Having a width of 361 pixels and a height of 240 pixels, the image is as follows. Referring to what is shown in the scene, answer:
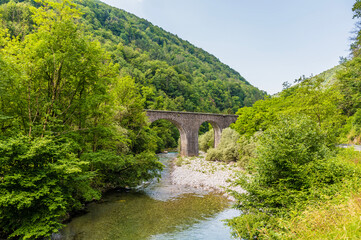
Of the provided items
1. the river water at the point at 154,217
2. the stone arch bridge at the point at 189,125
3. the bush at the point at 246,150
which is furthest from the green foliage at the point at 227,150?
the river water at the point at 154,217

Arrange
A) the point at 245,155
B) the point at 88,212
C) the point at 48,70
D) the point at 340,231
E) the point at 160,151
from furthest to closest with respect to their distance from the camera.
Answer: the point at 160,151 < the point at 245,155 < the point at 88,212 < the point at 48,70 < the point at 340,231

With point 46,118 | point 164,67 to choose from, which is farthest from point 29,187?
point 164,67

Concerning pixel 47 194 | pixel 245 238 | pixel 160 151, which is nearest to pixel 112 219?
pixel 47 194

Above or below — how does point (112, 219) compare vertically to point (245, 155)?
below

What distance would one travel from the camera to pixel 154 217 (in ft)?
36.4

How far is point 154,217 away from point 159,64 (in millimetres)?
77156

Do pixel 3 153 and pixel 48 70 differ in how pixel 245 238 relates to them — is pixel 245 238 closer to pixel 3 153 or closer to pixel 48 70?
pixel 3 153

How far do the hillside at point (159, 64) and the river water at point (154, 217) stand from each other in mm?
21271

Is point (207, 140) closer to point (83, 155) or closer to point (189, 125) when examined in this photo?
point (189, 125)

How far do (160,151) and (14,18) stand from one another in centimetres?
4877

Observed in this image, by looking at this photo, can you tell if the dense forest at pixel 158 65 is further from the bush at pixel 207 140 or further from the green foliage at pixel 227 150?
the green foliage at pixel 227 150

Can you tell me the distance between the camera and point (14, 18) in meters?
52.8

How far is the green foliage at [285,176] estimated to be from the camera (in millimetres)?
6309

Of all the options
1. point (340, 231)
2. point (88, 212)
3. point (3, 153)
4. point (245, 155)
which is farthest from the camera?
point (245, 155)
